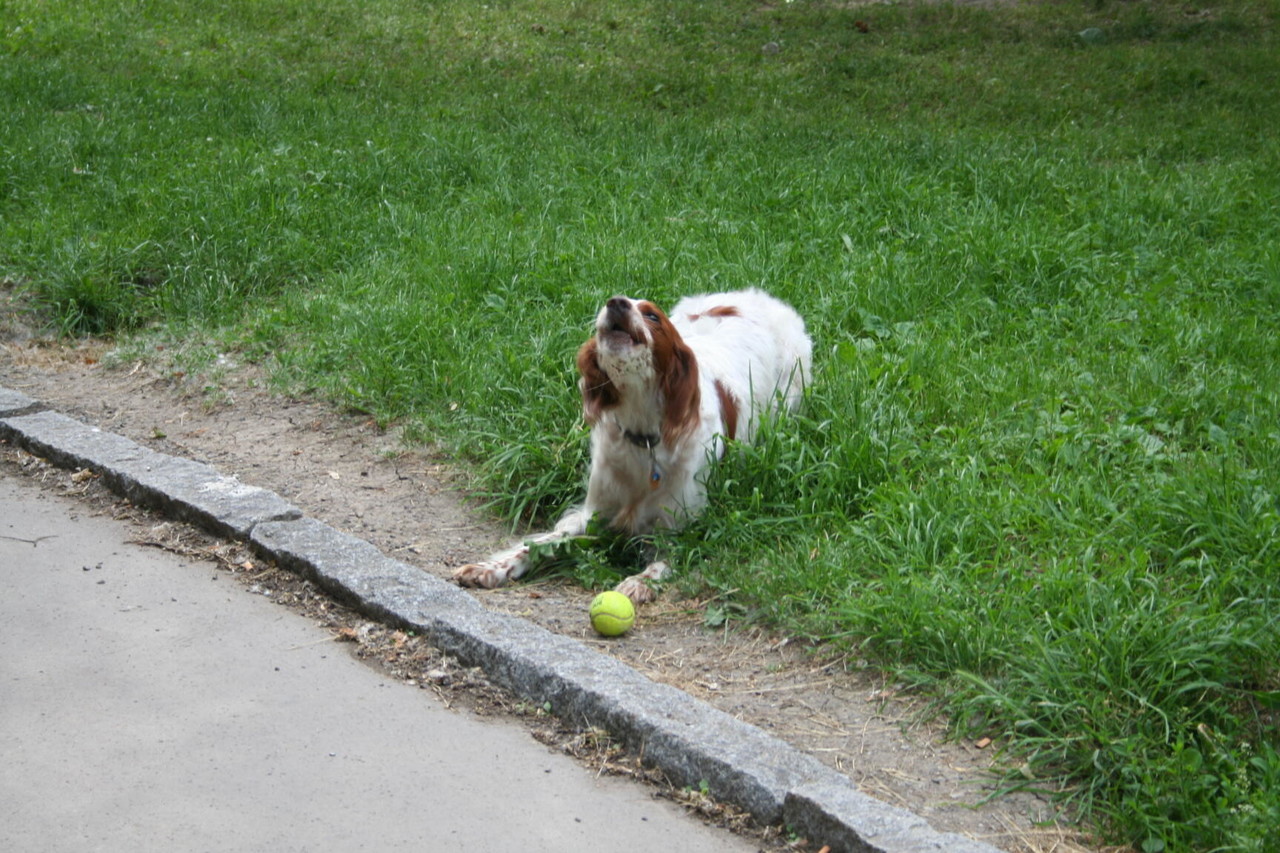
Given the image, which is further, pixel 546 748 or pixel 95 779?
pixel 546 748

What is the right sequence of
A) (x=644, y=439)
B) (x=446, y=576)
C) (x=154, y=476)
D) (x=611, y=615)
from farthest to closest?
(x=154, y=476)
(x=644, y=439)
(x=446, y=576)
(x=611, y=615)

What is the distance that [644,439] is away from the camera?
4391 mm

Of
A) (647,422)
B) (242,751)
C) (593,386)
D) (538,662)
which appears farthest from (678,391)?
(242,751)

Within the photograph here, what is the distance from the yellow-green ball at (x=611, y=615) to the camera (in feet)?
12.4

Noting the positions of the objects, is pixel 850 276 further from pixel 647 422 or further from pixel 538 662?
pixel 538 662

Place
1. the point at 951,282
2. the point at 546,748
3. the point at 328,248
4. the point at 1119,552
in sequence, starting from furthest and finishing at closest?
the point at 328,248 < the point at 951,282 < the point at 1119,552 < the point at 546,748

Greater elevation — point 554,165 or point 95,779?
point 554,165

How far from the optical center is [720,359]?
194 inches

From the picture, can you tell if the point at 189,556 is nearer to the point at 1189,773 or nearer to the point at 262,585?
the point at 262,585

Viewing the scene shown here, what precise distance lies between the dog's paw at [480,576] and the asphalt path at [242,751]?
22.4 inches

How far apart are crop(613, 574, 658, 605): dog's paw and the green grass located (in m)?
0.16

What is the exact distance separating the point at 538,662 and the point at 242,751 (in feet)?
2.61

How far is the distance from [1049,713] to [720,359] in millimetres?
2206

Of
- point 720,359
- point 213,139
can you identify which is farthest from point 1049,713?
point 213,139
